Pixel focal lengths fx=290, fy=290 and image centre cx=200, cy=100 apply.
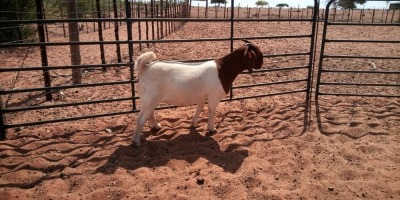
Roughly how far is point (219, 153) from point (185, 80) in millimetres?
1179

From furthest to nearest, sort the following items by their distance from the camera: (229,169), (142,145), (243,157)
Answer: (142,145) → (243,157) → (229,169)

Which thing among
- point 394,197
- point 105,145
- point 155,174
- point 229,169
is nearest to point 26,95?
point 105,145

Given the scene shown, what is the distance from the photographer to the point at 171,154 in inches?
161

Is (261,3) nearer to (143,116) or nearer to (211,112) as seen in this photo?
(211,112)

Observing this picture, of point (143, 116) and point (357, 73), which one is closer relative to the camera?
point (143, 116)

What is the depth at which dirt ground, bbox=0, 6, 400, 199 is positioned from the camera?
3.32 meters

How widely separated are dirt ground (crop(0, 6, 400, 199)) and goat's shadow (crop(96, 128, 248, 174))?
0.6 inches

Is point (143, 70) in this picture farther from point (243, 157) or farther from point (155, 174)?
point (243, 157)

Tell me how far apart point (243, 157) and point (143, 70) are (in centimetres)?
190

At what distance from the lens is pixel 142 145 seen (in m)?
4.35

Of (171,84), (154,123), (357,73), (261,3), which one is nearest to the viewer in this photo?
(171,84)

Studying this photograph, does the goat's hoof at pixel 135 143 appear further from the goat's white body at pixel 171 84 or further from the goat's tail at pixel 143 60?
the goat's tail at pixel 143 60

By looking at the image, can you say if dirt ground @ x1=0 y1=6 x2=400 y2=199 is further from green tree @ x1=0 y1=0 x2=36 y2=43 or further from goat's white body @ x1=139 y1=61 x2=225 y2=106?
green tree @ x1=0 y1=0 x2=36 y2=43

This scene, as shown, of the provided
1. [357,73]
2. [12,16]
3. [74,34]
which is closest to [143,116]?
[74,34]
